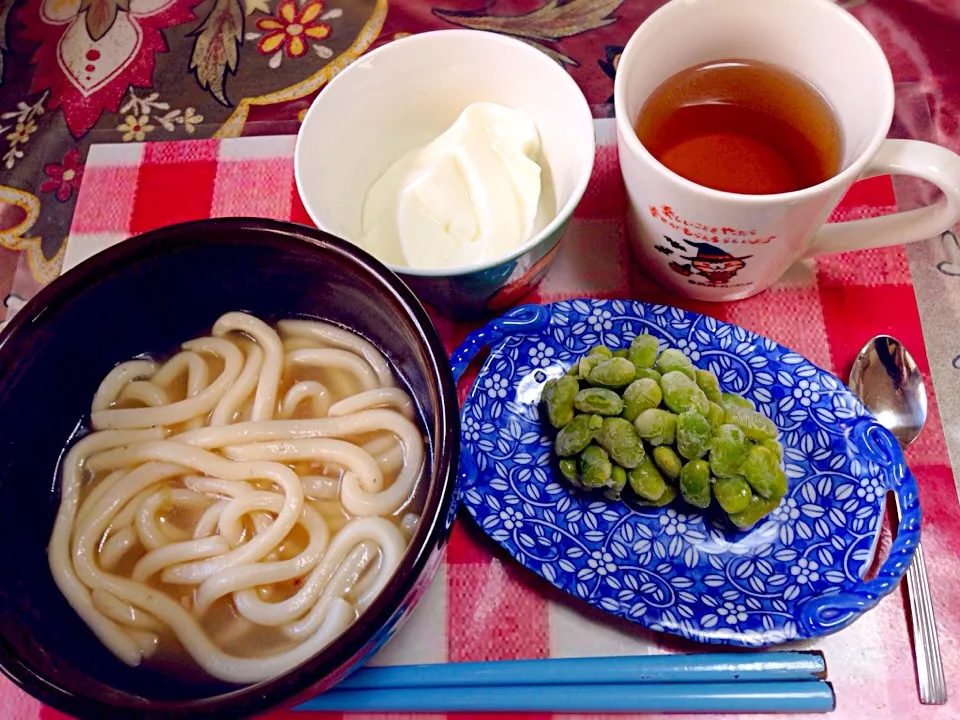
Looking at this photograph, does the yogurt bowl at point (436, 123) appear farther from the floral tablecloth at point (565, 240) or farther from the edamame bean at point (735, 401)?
the edamame bean at point (735, 401)

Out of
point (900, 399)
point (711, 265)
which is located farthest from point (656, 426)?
point (900, 399)

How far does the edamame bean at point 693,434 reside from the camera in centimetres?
71

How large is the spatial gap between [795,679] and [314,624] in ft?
1.38

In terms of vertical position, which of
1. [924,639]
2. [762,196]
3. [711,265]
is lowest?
[924,639]

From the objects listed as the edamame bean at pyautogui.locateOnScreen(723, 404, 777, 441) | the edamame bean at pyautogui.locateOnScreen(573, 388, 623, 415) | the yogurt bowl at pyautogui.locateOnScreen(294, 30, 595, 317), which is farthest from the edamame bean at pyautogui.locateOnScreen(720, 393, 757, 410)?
the yogurt bowl at pyautogui.locateOnScreen(294, 30, 595, 317)

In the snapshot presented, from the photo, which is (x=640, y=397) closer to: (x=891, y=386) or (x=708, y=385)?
(x=708, y=385)

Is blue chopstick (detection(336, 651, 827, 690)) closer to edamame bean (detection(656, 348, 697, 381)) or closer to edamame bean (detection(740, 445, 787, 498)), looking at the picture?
edamame bean (detection(740, 445, 787, 498))

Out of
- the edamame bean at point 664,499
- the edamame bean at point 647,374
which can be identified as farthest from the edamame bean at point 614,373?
the edamame bean at point 664,499

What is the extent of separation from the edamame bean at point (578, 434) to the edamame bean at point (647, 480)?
52mm

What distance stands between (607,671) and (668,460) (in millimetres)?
196

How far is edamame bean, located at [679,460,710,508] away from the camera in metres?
0.72

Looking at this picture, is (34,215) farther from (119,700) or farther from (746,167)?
(746,167)

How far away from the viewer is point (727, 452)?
0.71 metres

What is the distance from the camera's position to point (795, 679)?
0.69 meters
